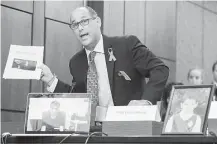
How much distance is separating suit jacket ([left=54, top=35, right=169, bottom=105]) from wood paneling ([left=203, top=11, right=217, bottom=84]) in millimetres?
5822

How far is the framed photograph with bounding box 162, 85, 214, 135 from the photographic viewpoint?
88.9 inches

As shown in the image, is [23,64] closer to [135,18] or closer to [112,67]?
[112,67]

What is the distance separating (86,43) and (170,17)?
5.18m

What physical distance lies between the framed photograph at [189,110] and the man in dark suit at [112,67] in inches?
35.6

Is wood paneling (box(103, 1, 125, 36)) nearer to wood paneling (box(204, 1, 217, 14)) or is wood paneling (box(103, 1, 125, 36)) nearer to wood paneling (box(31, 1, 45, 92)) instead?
wood paneling (box(31, 1, 45, 92))

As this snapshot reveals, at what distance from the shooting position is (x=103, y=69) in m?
3.58

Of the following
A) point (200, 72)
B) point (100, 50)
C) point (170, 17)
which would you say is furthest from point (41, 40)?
point (170, 17)

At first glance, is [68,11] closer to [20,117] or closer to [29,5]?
[29,5]

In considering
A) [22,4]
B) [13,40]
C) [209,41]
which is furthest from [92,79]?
[209,41]

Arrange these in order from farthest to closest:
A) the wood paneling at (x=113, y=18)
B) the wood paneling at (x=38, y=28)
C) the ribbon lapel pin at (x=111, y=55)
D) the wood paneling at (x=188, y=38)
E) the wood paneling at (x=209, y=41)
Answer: the wood paneling at (x=209, y=41)
the wood paneling at (x=188, y=38)
the wood paneling at (x=113, y=18)
the wood paneling at (x=38, y=28)
the ribbon lapel pin at (x=111, y=55)

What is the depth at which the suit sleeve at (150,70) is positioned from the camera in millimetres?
3285

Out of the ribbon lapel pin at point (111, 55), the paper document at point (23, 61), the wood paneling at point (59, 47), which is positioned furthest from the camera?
the wood paneling at point (59, 47)

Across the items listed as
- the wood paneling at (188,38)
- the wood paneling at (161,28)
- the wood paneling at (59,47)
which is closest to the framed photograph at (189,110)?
the wood paneling at (59,47)

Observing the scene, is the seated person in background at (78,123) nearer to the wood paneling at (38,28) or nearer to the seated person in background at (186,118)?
the seated person in background at (186,118)
